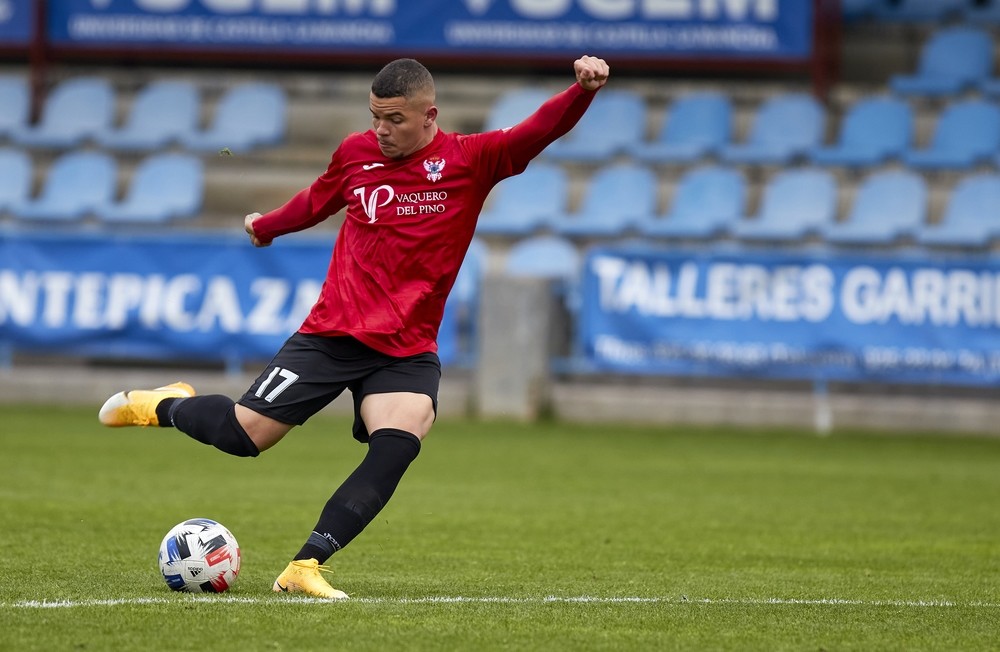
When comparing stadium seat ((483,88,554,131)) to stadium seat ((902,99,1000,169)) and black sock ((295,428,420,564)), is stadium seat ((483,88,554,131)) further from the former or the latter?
black sock ((295,428,420,564))

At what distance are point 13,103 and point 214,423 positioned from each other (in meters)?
15.8

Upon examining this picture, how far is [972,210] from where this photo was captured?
16.9 m

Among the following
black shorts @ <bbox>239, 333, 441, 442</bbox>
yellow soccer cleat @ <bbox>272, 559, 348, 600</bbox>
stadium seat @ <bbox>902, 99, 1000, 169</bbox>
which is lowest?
yellow soccer cleat @ <bbox>272, 559, 348, 600</bbox>

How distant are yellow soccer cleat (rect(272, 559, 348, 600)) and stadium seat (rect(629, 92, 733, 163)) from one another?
13.2m

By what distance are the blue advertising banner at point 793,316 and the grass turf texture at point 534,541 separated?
78 centimetres

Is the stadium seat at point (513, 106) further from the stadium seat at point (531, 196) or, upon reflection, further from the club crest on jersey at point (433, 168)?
the club crest on jersey at point (433, 168)

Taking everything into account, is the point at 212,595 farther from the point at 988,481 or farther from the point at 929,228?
the point at 929,228

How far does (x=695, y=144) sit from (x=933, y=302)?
193 inches

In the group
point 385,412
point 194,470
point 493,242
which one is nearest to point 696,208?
point 493,242

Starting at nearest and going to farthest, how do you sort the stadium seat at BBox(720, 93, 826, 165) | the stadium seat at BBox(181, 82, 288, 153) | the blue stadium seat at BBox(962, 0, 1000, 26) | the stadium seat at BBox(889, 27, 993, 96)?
the stadium seat at BBox(720, 93, 826, 165) → the stadium seat at BBox(889, 27, 993, 96) → the stadium seat at BBox(181, 82, 288, 153) → the blue stadium seat at BBox(962, 0, 1000, 26)

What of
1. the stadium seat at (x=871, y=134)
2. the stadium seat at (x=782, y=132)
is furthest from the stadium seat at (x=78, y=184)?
the stadium seat at (x=871, y=134)

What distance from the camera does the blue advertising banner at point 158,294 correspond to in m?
15.5

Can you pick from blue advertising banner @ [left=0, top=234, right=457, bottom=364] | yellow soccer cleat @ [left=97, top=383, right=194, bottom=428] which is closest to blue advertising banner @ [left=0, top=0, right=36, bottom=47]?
blue advertising banner @ [left=0, top=234, right=457, bottom=364]

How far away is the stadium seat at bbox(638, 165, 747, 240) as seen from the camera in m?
17.2
